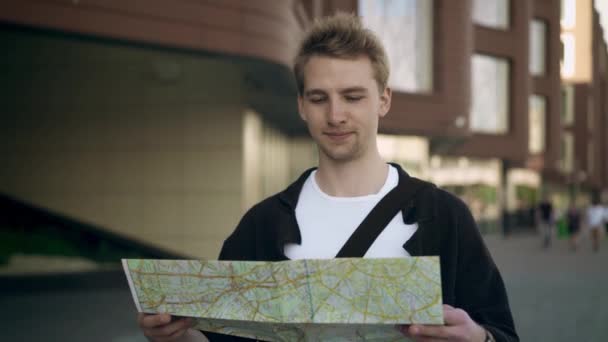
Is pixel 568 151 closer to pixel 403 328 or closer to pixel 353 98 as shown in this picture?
pixel 353 98

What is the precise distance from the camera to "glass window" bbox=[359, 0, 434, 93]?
31.7m

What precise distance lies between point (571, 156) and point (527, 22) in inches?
1276

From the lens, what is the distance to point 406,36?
106 feet

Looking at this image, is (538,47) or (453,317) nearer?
(453,317)

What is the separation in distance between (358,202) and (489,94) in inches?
1566

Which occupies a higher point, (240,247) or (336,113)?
(336,113)

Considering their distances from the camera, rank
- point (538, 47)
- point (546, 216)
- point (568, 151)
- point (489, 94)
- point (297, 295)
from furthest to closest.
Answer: point (568, 151)
point (538, 47)
point (489, 94)
point (546, 216)
point (297, 295)

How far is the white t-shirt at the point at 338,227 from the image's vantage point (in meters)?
2.38

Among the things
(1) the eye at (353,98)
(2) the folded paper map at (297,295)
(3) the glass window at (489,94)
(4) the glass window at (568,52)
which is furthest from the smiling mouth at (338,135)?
(4) the glass window at (568,52)

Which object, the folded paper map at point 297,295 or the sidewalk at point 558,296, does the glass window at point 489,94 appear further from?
the folded paper map at point 297,295

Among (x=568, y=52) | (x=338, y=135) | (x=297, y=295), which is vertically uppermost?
(x=568, y=52)

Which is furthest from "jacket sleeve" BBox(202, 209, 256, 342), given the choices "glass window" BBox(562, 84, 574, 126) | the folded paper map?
"glass window" BBox(562, 84, 574, 126)

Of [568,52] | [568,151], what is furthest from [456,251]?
[568,52]

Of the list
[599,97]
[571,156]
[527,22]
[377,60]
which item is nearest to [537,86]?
[527,22]
